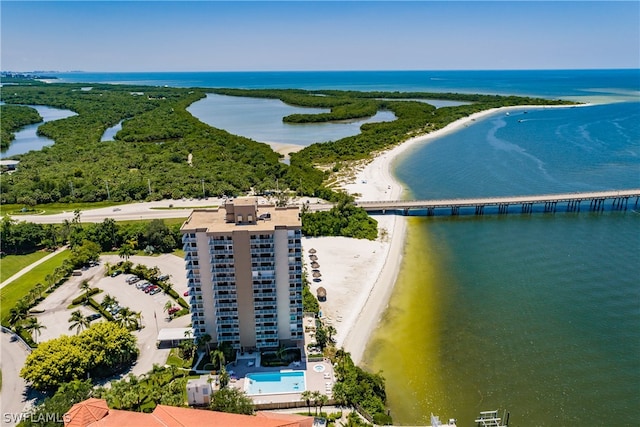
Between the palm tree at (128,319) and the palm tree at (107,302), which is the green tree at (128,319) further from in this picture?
the palm tree at (107,302)

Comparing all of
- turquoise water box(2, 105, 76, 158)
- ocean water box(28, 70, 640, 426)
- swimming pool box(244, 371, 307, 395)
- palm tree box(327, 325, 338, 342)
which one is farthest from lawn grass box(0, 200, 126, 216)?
ocean water box(28, 70, 640, 426)

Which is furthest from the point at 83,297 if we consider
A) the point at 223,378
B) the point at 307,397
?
the point at 307,397

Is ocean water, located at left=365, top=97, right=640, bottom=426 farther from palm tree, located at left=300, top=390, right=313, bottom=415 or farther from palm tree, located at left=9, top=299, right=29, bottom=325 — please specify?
palm tree, located at left=9, top=299, right=29, bottom=325

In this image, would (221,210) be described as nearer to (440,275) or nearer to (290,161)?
(440,275)

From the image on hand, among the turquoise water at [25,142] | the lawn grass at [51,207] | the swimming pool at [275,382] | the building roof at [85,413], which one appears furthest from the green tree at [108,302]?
the turquoise water at [25,142]

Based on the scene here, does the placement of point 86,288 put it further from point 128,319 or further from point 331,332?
point 331,332

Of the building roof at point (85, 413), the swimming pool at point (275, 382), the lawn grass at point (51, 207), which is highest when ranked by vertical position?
the building roof at point (85, 413)
